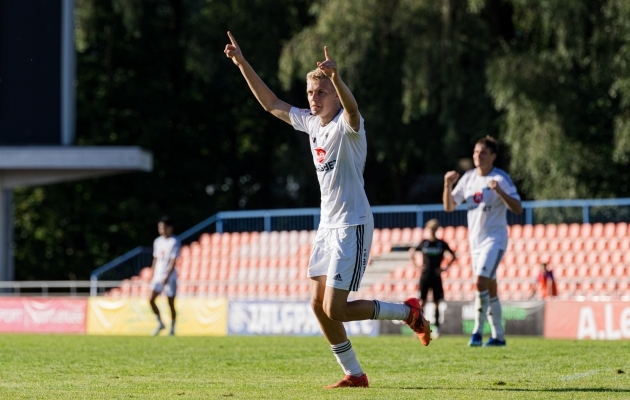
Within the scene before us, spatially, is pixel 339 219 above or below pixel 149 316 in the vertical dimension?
above

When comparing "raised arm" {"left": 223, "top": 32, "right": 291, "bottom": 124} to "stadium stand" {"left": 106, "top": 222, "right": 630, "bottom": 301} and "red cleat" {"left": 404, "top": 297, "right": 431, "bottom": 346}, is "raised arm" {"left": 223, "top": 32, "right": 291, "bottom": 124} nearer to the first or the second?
"red cleat" {"left": 404, "top": 297, "right": 431, "bottom": 346}

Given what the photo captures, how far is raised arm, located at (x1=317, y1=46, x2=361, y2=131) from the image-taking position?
7.34 meters

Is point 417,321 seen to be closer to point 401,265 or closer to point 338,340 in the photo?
point 338,340

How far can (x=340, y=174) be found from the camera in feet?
26.1

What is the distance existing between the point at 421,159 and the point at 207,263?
918 centimetres

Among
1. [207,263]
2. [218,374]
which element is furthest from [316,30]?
[218,374]

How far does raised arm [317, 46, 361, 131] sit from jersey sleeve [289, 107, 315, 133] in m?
0.62

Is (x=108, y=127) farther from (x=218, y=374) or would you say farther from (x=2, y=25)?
(x=218, y=374)

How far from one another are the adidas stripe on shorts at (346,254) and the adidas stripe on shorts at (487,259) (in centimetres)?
464

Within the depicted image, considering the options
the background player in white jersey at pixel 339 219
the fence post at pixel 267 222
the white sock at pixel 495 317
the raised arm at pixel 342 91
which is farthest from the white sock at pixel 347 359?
the fence post at pixel 267 222

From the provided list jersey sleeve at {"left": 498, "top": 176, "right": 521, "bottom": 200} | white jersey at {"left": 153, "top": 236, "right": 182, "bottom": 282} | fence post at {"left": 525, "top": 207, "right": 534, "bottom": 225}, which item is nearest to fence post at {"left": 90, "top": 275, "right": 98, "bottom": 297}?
white jersey at {"left": 153, "top": 236, "right": 182, "bottom": 282}

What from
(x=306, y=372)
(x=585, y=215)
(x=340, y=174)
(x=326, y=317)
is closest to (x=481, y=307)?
(x=306, y=372)

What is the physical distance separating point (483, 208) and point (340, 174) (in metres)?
4.85

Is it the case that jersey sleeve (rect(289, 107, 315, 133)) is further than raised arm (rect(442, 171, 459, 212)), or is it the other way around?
raised arm (rect(442, 171, 459, 212))
